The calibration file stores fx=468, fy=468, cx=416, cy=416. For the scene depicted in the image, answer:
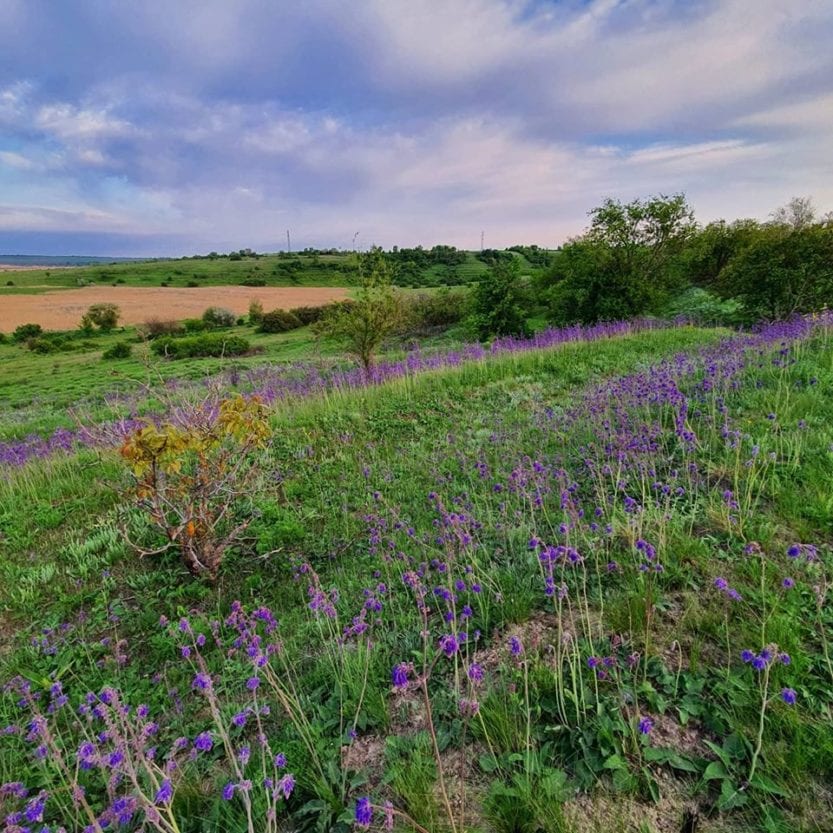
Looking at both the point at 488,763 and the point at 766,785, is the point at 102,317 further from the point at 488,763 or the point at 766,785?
the point at 766,785

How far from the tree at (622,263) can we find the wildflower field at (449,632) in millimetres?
19407

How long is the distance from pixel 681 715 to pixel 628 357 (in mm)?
12317

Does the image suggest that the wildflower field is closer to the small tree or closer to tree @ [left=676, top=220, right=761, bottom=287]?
tree @ [left=676, top=220, right=761, bottom=287]

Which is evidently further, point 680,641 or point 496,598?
point 496,598

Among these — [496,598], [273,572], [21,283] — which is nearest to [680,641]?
[496,598]

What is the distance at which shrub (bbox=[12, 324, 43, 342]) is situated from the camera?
2322 inches

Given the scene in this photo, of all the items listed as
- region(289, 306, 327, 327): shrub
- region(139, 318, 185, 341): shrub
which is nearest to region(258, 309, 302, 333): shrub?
region(289, 306, 327, 327): shrub

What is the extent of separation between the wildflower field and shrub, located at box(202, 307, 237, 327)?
58000mm

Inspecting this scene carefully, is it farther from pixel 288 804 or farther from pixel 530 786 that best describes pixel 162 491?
pixel 530 786

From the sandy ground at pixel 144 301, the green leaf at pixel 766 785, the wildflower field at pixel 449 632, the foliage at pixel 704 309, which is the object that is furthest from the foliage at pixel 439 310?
the green leaf at pixel 766 785

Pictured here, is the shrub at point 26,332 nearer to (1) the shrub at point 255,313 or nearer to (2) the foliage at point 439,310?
(1) the shrub at point 255,313

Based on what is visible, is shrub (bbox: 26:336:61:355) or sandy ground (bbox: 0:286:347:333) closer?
shrub (bbox: 26:336:61:355)

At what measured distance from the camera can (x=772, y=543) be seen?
343 centimetres

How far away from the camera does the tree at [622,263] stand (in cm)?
2525
